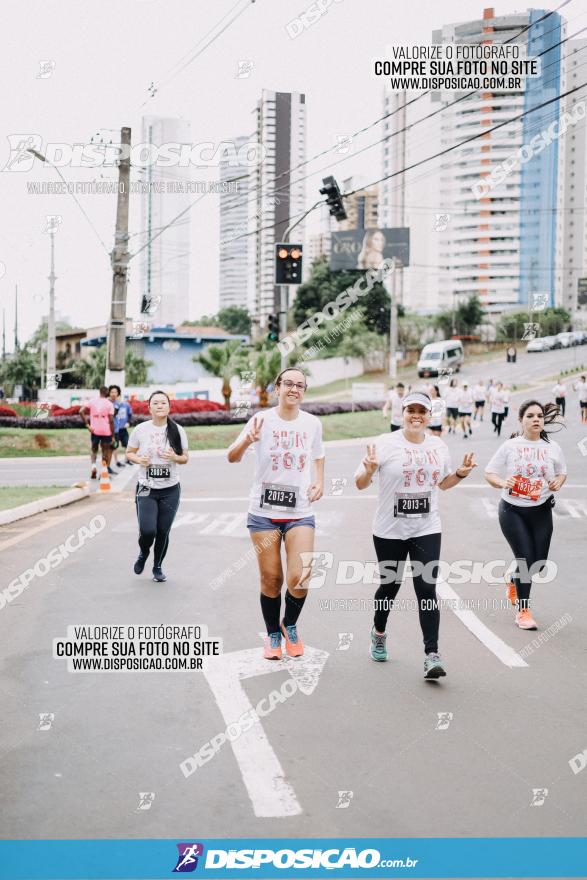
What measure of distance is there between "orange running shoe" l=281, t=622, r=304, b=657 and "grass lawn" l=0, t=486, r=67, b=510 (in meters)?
8.21

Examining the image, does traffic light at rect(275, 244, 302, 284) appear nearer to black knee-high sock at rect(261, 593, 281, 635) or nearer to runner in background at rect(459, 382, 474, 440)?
runner in background at rect(459, 382, 474, 440)

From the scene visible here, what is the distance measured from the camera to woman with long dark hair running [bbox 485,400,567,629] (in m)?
7.61

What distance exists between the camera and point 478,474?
786 inches

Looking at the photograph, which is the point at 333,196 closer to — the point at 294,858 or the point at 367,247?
the point at 294,858

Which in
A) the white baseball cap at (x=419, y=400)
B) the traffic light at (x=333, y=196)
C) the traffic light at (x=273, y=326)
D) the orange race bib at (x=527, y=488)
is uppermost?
the traffic light at (x=333, y=196)

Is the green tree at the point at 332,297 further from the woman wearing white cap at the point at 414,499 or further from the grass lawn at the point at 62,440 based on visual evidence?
the woman wearing white cap at the point at 414,499

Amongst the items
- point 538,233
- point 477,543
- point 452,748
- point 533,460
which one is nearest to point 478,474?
point 477,543

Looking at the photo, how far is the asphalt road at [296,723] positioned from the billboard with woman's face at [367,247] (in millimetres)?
63388

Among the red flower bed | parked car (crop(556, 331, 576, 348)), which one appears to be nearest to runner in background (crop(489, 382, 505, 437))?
the red flower bed

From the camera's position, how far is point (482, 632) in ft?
24.3

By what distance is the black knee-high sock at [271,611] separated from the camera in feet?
21.5

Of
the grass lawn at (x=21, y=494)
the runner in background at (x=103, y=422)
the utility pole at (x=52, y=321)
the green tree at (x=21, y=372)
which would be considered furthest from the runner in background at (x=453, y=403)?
the green tree at (x=21, y=372)

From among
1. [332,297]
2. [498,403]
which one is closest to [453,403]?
[498,403]

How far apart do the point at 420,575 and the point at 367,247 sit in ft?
225
